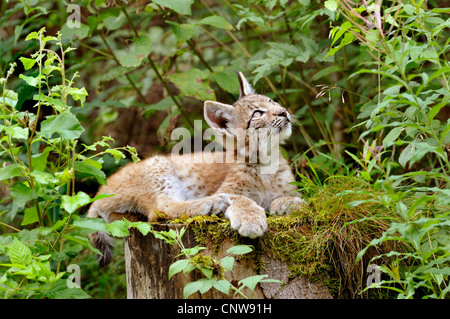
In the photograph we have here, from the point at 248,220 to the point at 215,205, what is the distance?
472 mm

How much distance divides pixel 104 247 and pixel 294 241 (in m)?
1.67

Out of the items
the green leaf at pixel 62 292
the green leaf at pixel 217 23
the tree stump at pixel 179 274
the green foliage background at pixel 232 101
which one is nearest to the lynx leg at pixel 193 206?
the tree stump at pixel 179 274

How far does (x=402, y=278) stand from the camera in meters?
3.05

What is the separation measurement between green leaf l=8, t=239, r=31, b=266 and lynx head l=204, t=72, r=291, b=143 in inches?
81.1

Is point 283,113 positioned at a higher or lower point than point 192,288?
higher

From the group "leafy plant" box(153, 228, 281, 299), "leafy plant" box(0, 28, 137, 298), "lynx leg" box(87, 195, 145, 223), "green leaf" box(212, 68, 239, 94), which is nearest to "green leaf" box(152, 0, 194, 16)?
"green leaf" box(212, 68, 239, 94)

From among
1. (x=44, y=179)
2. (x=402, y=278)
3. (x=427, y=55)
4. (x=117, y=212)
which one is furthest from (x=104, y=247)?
(x=427, y=55)

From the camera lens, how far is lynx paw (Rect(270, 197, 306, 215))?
3.73 metres

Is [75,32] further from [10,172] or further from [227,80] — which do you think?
[10,172]

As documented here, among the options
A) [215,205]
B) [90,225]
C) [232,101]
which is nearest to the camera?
[90,225]

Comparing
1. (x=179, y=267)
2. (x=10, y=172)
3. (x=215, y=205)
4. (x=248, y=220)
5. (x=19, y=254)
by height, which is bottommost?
(x=179, y=267)

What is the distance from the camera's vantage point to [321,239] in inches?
127

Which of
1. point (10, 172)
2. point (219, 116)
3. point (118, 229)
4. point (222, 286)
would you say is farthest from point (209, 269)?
point (219, 116)
